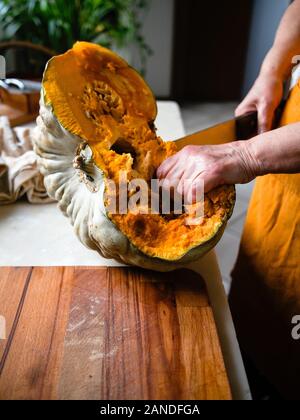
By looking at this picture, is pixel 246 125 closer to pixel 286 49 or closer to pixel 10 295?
pixel 286 49

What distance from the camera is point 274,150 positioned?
2.09ft

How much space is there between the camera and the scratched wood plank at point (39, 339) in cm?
52

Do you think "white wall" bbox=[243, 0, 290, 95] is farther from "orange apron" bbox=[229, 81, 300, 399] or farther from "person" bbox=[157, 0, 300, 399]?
"orange apron" bbox=[229, 81, 300, 399]

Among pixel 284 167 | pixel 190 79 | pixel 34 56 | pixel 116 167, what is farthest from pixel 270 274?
pixel 190 79

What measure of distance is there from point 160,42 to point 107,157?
7.95 ft

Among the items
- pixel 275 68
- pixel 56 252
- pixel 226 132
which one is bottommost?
pixel 56 252

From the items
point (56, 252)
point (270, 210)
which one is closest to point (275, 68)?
point (270, 210)

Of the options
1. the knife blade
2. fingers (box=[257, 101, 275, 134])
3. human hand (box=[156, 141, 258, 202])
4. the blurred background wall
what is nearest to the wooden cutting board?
human hand (box=[156, 141, 258, 202])

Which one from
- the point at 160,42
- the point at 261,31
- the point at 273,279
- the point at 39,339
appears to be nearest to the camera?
the point at 39,339

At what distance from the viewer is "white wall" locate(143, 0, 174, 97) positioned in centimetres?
272

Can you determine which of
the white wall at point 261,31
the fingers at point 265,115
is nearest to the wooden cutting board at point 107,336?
the fingers at point 265,115

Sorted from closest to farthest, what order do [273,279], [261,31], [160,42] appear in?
1. [273,279]
2. [261,31]
3. [160,42]

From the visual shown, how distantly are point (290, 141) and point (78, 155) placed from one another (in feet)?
1.05

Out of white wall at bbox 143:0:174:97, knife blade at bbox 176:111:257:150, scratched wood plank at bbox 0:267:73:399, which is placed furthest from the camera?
Answer: white wall at bbox 143:0:174:97
